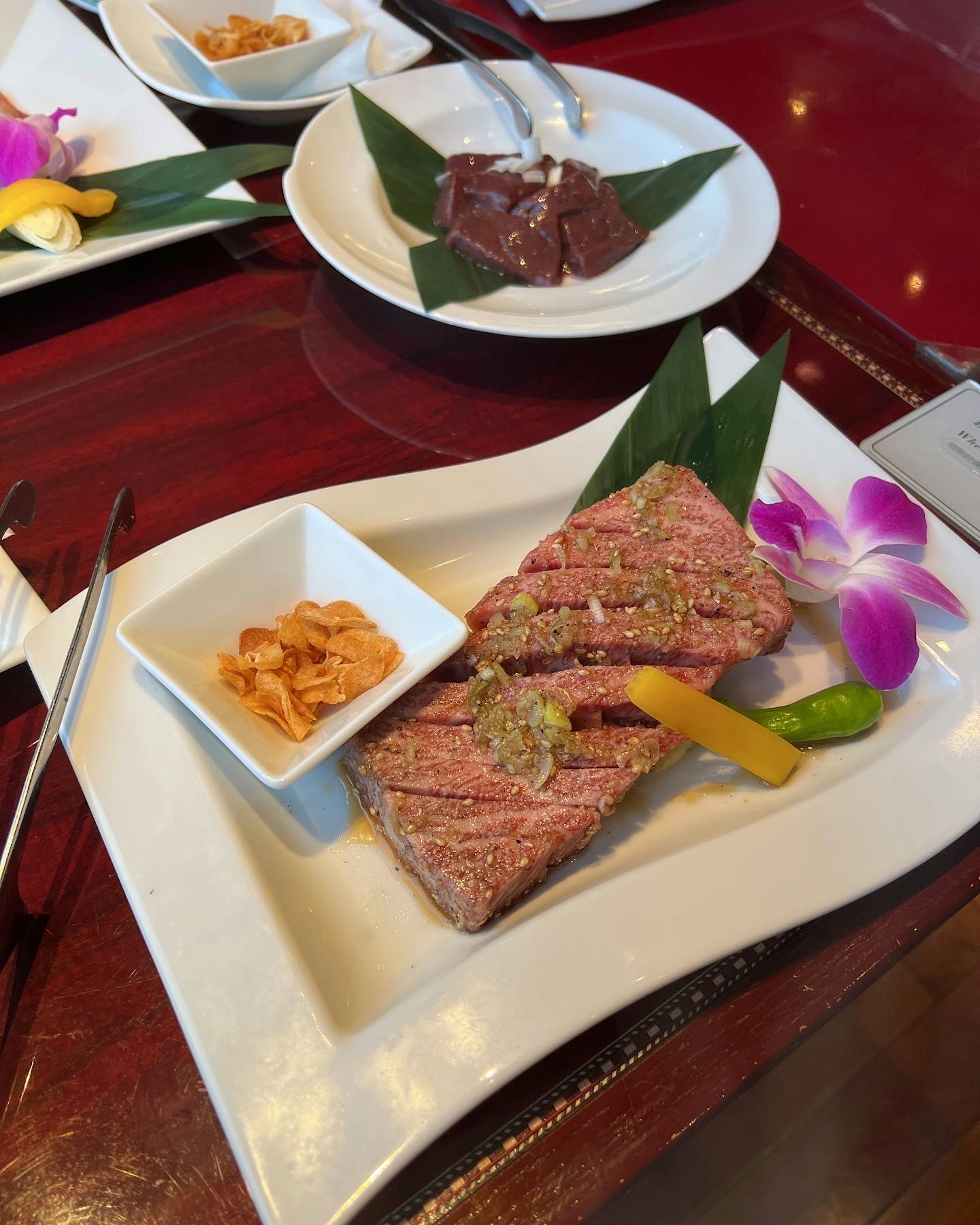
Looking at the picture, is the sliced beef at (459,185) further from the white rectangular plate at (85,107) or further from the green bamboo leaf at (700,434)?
the green bamboo leaf at (700,434)

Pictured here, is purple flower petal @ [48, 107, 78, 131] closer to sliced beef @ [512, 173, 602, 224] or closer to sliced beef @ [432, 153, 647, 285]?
sliced beef @ [432, 153, 647, 285]

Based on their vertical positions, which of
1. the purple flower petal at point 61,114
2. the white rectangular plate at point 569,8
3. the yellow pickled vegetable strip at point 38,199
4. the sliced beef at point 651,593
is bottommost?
the sliced beef at point 651,593

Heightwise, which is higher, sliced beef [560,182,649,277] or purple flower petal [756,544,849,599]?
sliced beef [560,182,649,277]

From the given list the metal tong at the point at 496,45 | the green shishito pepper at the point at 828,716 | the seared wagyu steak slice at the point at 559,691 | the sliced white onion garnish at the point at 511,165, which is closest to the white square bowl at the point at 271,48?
the metal tong at the point at 496,45

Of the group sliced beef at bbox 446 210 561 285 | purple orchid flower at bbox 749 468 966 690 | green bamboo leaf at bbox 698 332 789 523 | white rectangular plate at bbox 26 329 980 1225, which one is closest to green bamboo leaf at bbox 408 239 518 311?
sliced beef at bbox 446 210 561 285

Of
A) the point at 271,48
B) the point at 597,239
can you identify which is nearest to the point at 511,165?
the point at 597,239

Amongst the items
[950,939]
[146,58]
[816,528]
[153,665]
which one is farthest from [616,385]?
[146,58]
